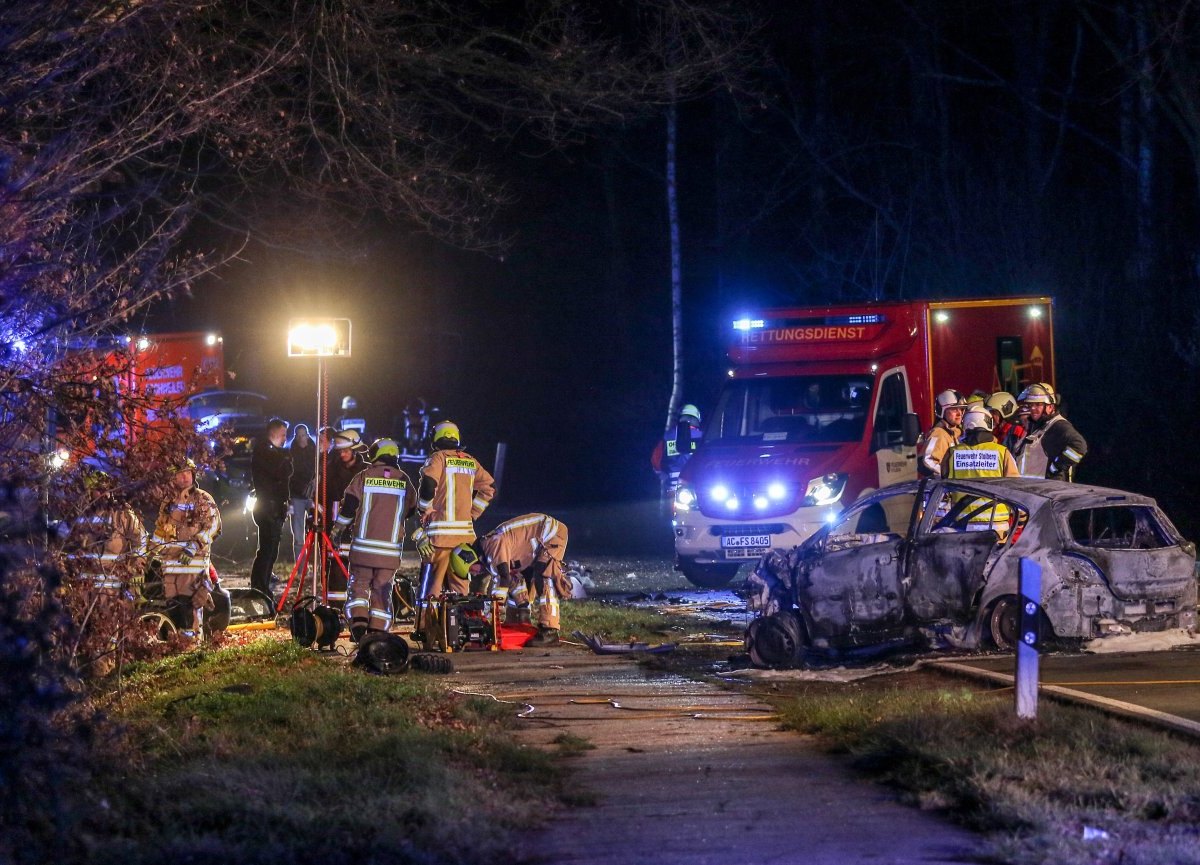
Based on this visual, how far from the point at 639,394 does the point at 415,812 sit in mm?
33810

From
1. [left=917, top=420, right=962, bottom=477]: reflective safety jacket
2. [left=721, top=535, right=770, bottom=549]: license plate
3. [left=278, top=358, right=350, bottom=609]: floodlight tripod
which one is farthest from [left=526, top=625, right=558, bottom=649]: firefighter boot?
[left=917, top=420, right=962, bottom=477]: reflective safety jacket

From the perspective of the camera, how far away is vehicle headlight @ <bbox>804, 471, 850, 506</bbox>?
15023 mm

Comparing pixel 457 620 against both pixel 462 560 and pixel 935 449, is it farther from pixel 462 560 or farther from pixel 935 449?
pixel 935 449

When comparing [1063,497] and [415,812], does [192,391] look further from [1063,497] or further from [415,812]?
[1063,497]

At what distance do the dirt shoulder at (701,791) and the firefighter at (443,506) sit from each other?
2.01m

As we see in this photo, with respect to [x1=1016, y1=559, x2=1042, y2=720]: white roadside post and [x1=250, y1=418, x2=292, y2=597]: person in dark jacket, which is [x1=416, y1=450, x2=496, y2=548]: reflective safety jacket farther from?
[x1=1016, y1=559, x2=1042, y2=720]: white roadside post

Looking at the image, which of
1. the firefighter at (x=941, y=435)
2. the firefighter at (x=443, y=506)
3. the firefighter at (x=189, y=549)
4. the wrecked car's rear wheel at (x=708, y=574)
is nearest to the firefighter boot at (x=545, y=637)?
the firefighter at (x=443, y=506)

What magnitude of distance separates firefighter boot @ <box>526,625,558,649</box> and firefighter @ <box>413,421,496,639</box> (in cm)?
74

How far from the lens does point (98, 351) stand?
948 cm

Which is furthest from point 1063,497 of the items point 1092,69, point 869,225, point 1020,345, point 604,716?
point 1092,69

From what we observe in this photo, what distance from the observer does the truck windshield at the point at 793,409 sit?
1570cm

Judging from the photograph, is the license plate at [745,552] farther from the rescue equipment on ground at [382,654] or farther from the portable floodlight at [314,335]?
the rescue equipment on ground at [382,654]

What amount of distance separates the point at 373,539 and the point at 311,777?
5145 mm

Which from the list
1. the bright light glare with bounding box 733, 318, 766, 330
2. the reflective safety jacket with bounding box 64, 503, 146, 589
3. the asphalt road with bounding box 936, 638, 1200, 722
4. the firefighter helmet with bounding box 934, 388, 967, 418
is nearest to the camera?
the asphalt road with bounding box 936, 638, 1200, 722
